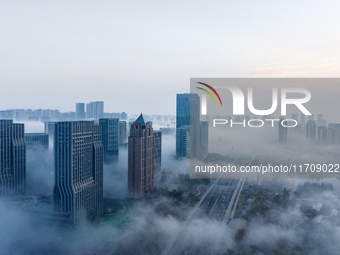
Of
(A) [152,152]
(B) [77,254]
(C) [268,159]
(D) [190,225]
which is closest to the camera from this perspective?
(B) [77,254]

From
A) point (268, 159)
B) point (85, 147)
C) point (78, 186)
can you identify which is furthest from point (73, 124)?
point (268, 159)

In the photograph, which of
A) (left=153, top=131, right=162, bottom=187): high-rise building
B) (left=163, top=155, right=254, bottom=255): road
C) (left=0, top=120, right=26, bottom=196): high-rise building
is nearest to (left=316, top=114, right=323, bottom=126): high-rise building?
(left=163, top=155, right=254, bottom=255): road

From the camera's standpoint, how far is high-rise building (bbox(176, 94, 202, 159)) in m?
14.1

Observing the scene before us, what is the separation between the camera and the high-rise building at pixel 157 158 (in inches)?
426

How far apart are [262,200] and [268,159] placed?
334 centimetres

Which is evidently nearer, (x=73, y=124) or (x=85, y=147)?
(x=73, y=124)

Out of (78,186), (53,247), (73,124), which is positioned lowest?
(53,247)

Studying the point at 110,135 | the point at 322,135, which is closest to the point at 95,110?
the point at 110,135

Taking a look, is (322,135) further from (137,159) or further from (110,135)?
(110,135)

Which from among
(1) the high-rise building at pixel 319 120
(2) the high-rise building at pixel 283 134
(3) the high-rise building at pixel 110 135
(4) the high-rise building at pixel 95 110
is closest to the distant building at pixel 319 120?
(1) the high-rise building at pixel 319 120

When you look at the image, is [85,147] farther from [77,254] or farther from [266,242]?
[266,242]

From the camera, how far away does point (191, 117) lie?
1501 centimetres

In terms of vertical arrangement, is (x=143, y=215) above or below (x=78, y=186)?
below

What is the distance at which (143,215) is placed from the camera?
7945mm
